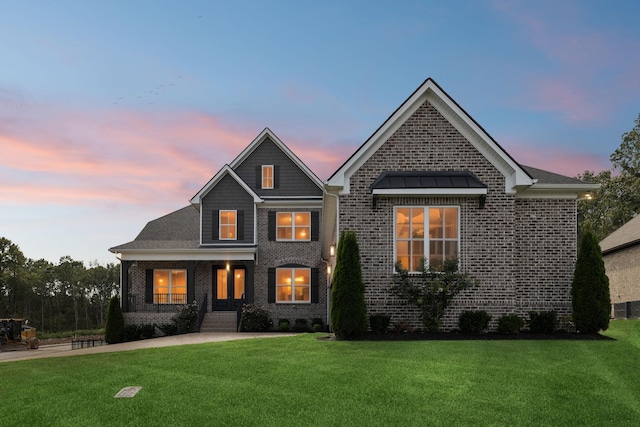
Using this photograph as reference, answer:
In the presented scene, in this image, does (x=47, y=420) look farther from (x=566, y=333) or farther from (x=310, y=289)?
(x=310, y=289)

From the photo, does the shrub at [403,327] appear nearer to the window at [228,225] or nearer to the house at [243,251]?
the house at [243,251]

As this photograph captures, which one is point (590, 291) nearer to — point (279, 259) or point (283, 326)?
point (283, 326)

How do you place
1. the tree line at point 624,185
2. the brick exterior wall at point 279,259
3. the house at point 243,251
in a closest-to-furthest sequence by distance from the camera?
the house at point 243,251 → the brick exterior wall at point 279,259 → the tree line at point 624,185

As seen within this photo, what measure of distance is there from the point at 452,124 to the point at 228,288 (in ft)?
50.4

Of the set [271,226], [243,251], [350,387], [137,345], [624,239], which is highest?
[271,226]

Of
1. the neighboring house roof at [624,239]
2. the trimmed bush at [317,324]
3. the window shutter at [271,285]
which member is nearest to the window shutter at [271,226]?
the window shutter at [271,285]

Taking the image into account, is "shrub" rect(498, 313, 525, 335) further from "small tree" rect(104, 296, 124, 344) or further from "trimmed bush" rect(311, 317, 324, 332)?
"small tree" rect(104, 296, 124, 344)

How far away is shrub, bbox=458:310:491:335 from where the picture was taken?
14605 mm

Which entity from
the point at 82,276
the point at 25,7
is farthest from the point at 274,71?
the point at 82,276

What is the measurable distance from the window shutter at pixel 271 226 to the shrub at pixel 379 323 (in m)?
13.1

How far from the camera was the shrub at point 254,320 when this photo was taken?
81.0ft

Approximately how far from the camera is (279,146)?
27.9 meters

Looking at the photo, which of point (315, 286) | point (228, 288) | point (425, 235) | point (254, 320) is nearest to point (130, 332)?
point (228, 288)

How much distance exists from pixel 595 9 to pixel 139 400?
18274mm
